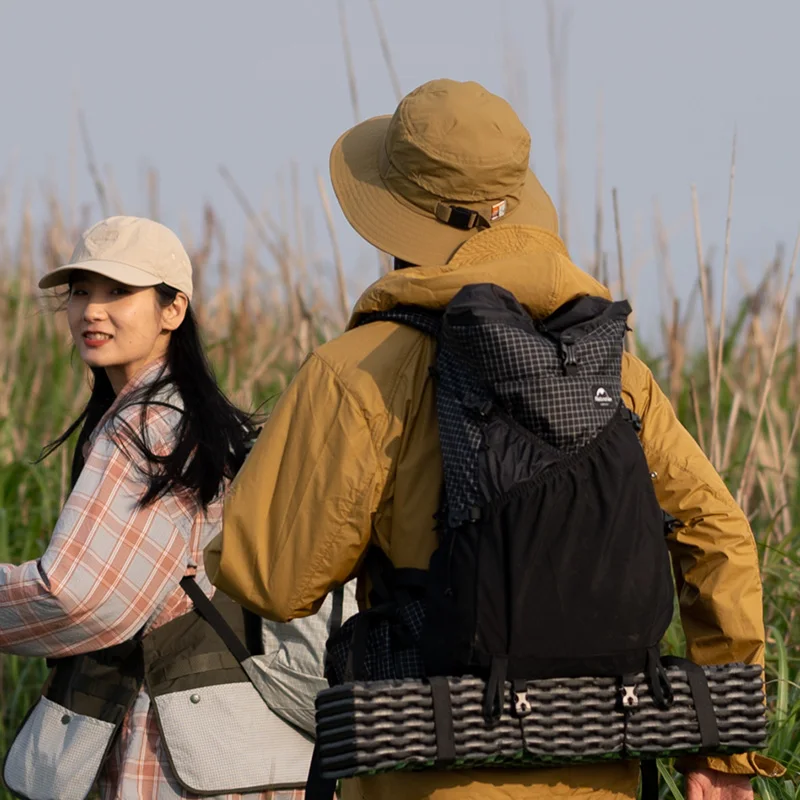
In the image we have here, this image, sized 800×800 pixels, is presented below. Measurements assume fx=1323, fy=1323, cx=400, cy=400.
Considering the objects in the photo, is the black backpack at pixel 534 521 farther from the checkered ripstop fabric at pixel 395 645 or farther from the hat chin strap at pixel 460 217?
the hat chin strap at pixel 460 217

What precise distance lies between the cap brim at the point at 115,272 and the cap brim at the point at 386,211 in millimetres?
640

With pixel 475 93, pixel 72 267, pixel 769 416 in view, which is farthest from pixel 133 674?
pixel 769 416

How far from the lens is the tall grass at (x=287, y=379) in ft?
11.6

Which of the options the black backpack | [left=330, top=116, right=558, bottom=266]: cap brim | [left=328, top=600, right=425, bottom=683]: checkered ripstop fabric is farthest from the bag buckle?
[left=330, top=116, right=558, bottom=266]: cap brim

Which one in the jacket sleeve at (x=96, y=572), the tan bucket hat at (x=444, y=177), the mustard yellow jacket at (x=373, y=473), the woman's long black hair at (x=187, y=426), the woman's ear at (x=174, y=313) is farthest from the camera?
the woman's ear at (x=174, y=313)

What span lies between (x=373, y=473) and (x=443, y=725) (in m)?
0.32

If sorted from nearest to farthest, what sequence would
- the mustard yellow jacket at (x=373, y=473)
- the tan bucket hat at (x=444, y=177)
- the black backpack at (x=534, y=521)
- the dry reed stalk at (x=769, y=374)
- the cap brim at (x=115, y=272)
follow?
the black backpack at (x=534, y=521), the mustard yellow jacket at (x=373, y=473), the tan bucket hat at (x=444, y=177), the cap brim at (x=115, y=272), the dry reed stalk at (x=769, y=374)

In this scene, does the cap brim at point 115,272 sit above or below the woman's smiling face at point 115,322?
above

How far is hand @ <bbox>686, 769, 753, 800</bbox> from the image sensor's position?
6.04 feet

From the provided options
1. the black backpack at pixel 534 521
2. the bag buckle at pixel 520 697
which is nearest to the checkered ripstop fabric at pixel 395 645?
the black backpack at pixel 534 521

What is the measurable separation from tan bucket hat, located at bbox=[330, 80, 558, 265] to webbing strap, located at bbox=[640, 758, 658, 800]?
73 centimetres

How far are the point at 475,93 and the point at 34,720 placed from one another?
1.35 metres

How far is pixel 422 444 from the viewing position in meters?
1.68

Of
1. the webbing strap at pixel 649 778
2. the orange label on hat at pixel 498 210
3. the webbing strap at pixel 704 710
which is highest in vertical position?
the orange label on hat at pixel 498 210
